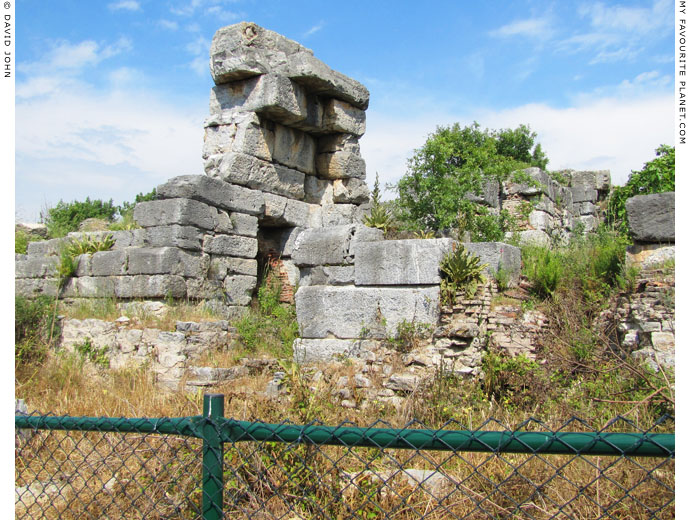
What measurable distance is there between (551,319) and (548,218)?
257 inches

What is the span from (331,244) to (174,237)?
303 cm

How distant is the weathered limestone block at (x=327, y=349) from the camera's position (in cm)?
677

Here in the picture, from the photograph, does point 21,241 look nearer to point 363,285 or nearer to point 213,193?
point 213,193

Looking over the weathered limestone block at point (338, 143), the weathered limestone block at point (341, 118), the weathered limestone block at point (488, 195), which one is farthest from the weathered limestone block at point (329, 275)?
the weathered limestone block at point (338, 143)

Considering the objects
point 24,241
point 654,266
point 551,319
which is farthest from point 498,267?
point 24,241

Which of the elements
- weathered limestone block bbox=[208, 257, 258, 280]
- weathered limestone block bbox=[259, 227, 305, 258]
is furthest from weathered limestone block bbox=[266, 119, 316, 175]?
weathered limestone block bbox=[208, 257, 258, 280]

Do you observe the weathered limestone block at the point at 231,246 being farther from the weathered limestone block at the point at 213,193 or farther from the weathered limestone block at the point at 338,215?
the weathered limestone block at the point at 338,215

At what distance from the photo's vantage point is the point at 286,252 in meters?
11.1

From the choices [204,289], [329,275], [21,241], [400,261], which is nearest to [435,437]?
[400,261]

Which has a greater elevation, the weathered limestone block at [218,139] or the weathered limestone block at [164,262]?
the weathered limestone block at [218,139]

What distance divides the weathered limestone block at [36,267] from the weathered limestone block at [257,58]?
A: 174 inches

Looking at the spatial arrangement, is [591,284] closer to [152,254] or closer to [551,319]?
[551,319]

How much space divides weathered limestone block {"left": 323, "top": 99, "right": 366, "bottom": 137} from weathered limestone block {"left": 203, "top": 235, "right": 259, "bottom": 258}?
276cm

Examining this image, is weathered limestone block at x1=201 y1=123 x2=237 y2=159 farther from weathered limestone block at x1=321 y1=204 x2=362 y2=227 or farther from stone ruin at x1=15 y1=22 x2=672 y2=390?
weathered limestone block at x1=321 y1=204 x2=362 y2=227
